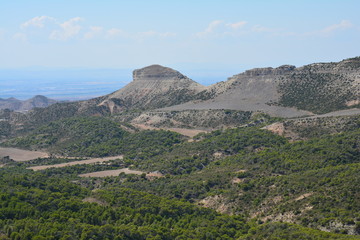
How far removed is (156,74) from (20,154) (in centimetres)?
7862

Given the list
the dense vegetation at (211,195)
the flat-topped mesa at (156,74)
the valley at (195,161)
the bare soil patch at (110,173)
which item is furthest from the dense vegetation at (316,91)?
the bare soil patch at (110,173)

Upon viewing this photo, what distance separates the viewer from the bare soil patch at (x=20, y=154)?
106 m

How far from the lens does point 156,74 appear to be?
179 m

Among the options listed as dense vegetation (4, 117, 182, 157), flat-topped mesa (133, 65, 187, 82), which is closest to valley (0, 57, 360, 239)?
dense vegetation (4, 117, 182, 157)

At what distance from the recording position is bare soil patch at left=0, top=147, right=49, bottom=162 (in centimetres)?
10575

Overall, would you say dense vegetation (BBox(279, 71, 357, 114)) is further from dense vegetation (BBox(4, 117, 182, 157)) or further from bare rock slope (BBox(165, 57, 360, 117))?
dense vegetation (BBox(4, 117, 182, 157))

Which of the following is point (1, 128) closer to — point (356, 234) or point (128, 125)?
point (128, 125)

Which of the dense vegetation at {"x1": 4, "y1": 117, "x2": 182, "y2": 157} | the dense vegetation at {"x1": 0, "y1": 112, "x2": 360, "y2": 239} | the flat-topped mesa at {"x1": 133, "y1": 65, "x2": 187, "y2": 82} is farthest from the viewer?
the flat-topped mesa at {"x1": 133, "y1": 65, "x2": 187, "y2": 82}

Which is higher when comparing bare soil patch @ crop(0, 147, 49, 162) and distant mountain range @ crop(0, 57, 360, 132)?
distant mountain range @ crop(0, 57, 360, 132)

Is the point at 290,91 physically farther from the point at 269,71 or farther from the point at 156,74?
the point at 156,74

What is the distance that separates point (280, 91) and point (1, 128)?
84.4 meters

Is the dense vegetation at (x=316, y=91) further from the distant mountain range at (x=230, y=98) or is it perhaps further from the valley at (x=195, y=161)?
the valley at (x=195, y=161)

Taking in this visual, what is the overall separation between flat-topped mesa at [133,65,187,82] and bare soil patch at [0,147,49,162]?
7328 cm

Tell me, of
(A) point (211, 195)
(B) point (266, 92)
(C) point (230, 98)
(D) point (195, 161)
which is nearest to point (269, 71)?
(B) point (266, 92)
